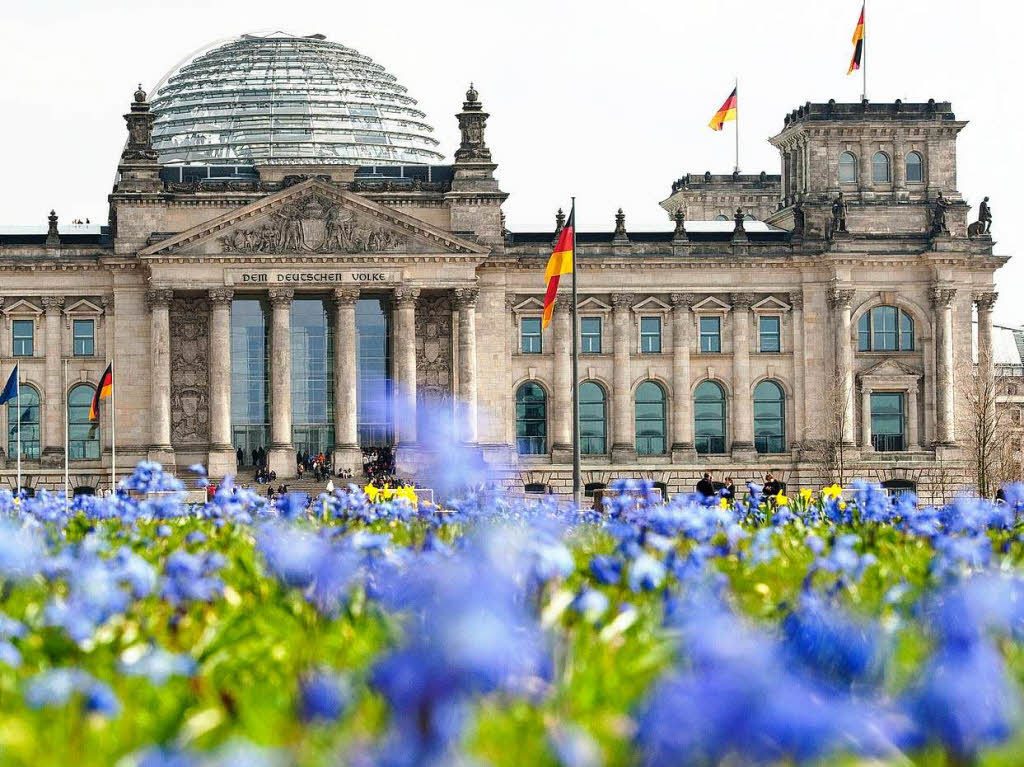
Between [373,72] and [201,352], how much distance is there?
4131 centimetres

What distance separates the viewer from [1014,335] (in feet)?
602

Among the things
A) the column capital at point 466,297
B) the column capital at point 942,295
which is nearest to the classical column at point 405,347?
the column capital at point 466,297

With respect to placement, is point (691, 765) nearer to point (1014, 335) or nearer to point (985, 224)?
point (985, 224)

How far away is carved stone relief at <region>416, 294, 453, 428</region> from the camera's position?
96500mm

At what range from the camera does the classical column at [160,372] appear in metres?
92.7

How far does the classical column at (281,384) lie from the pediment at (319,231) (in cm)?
258

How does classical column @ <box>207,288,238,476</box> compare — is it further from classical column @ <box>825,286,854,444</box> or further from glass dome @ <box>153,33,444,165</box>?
classical column @ <box>825,286,854,444</box>

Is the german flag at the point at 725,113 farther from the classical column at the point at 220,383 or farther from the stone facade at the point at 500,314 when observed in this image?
Result: the classical column at the point at 220,383

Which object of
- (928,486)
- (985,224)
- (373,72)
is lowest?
(928,486)

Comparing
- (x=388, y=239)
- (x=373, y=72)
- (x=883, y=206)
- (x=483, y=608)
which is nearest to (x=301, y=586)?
(x=483, y=608)

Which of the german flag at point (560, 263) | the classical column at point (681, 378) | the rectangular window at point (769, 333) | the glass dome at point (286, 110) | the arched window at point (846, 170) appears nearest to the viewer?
the german flag at point (560, 263)

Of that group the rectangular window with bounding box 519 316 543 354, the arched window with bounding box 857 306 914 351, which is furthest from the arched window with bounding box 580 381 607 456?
the arched window with bounding box 857 306 914 351

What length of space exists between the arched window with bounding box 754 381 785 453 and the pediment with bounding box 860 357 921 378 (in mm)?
4616

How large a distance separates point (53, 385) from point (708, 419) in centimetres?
3390
